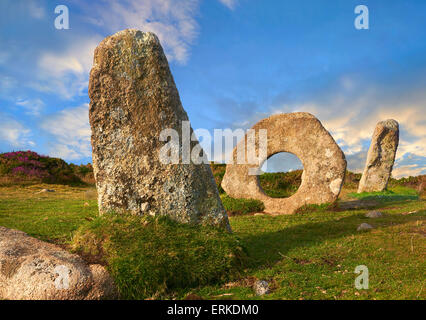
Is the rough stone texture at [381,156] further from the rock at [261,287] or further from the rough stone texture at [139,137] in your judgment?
the rock at [261,287]

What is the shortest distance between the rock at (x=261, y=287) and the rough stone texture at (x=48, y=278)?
2.14m

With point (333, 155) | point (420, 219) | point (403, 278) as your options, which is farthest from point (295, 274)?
point (333, 155)

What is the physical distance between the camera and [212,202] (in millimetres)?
6309

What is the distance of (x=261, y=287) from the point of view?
16.0ft

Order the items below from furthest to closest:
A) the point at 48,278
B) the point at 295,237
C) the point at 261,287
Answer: the point at 295,237 < the point at 261,287 < the point at 48,278

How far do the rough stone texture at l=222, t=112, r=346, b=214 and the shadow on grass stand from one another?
2.33 meters

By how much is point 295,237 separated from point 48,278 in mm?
5375

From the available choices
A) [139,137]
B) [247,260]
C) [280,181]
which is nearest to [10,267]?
[139,137]

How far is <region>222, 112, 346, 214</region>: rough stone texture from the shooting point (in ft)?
40.7

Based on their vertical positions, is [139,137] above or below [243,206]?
above

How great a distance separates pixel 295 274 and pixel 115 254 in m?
3.01

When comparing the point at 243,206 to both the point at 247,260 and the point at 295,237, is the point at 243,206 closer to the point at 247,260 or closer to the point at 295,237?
the point at 295,237

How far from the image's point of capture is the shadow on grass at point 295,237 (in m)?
6.32

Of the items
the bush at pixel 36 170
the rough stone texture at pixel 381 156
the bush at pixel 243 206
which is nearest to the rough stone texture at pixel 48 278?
the bush at pixel 243 206
